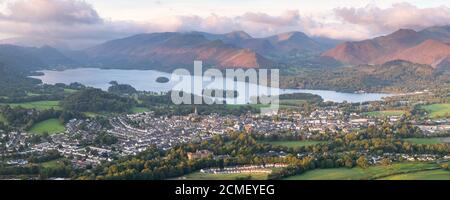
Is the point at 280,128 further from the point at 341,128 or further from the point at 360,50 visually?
the point at 360,50

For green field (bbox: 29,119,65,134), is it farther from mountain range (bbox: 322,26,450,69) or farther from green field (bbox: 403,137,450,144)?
mountain range (bbox: 322,26,450,69)

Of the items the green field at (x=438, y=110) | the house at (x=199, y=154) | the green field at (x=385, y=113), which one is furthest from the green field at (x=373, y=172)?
the green field at (x=438, y=110)

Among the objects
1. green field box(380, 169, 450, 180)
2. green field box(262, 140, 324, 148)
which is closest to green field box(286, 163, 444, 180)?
green field box(380, 169, 450, 180)

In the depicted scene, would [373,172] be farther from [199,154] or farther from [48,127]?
[48,127]

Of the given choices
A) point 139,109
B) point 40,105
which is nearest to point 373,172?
point 139,109

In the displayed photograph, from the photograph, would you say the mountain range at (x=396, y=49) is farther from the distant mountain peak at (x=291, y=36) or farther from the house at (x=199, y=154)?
the house at (x=199, y=154)
